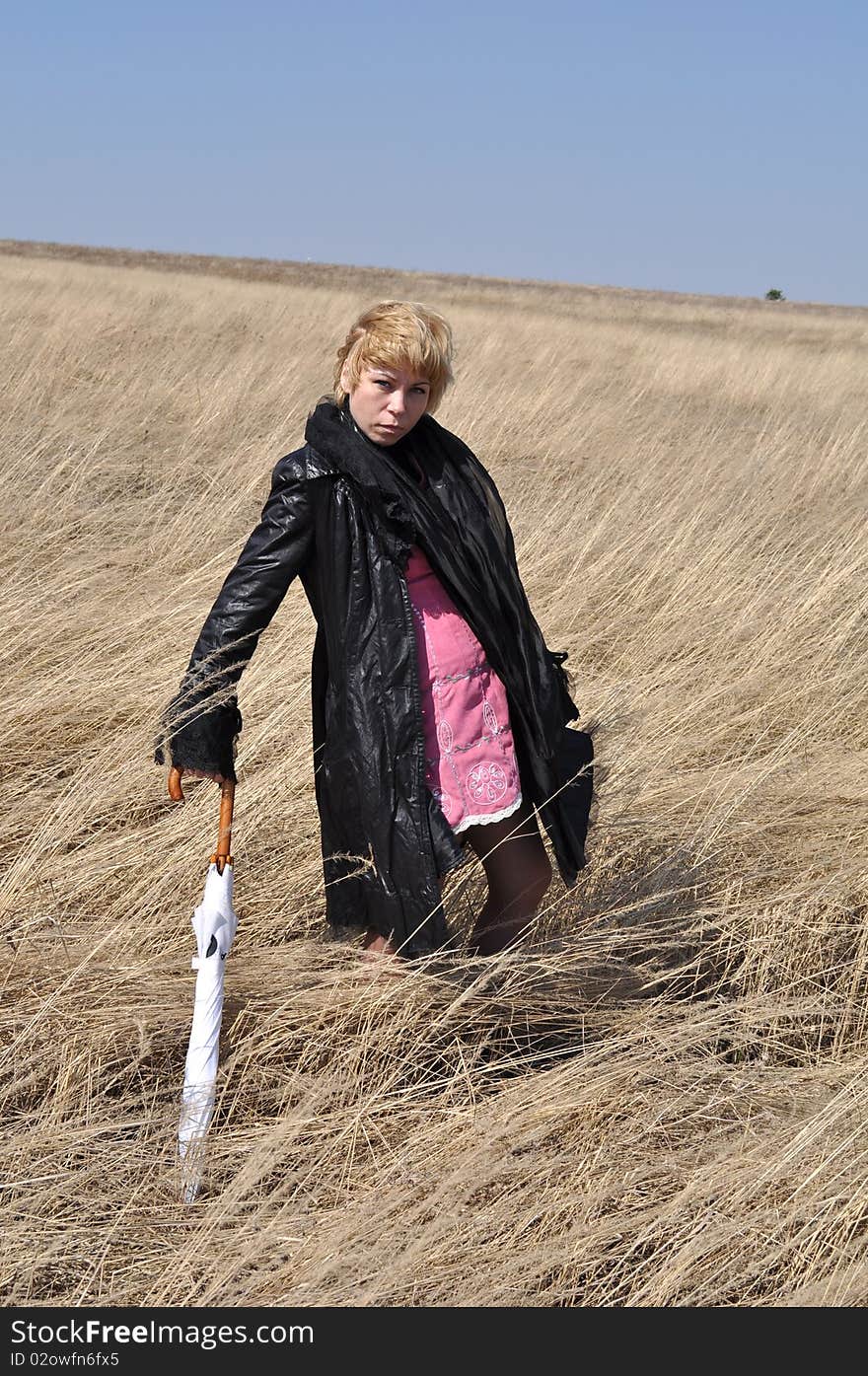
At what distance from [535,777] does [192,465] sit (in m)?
5.80

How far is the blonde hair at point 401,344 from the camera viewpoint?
7.48 feet

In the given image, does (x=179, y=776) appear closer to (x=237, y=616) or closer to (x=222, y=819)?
(x=222, y=819)

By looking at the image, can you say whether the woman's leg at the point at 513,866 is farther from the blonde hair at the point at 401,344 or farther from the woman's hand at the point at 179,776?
the blonde hair at the point at 401,344

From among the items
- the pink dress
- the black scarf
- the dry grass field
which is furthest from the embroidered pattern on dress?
the dry grass field

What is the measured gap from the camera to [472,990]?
2447 millimetres

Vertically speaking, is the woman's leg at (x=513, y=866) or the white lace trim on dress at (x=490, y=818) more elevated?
the white lace trim on dress at (x=490, y=818)

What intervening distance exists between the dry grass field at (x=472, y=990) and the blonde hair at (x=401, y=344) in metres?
1.16

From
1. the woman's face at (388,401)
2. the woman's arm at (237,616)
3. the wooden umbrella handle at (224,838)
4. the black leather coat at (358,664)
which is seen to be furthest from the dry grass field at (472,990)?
the woman's face at (388,401)

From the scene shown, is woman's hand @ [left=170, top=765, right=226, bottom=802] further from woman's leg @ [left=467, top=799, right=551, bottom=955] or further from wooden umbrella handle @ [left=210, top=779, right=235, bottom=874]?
woman's leg @ [left=467, top=799, right=551, bottom=955]

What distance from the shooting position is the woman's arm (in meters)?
2.28

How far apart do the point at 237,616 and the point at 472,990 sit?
2.83ft

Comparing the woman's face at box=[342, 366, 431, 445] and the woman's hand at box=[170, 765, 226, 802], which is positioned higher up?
the woman's face at box=[342, 366, 431, 445]

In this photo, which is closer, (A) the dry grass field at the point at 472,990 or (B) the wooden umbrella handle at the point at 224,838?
(A) the dry grass field at the point at 472,990

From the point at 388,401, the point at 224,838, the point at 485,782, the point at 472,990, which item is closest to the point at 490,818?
the point at 485,782
